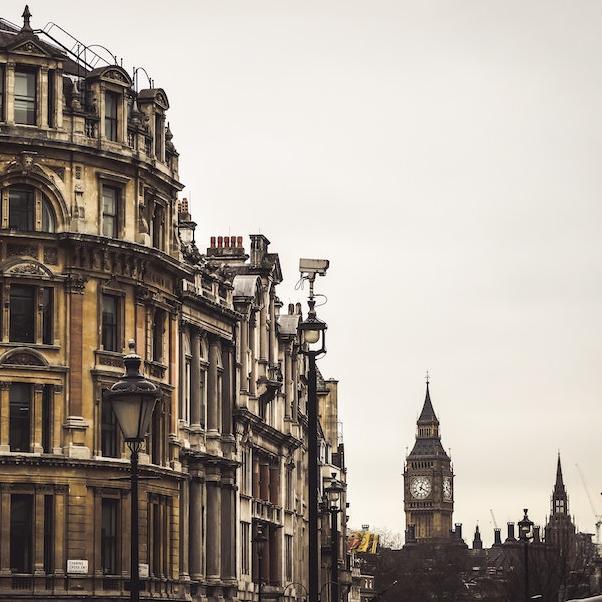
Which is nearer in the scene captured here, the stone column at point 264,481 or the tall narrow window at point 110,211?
the tall narrow window at point 110,211

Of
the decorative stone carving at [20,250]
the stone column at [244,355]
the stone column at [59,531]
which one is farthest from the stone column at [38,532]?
the stone column at [244,355]

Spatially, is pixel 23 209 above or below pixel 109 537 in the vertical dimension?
Result: above

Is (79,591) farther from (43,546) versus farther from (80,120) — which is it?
(80,120)

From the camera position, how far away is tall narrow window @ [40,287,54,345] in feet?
229

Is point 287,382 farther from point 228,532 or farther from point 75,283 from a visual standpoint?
point 75,283

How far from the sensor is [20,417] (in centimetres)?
6900

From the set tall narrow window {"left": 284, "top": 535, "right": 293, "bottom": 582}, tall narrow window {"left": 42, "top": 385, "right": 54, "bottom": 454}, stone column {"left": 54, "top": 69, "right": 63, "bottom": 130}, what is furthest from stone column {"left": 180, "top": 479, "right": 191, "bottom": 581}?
tall narrow window {"left": 284, "top": 535, "right": 293, "bottom": 582}

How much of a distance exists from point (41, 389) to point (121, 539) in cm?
568

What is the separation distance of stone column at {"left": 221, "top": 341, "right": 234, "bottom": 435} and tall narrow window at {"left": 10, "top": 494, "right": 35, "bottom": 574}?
58.7 feet

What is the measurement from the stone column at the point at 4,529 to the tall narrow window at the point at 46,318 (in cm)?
499

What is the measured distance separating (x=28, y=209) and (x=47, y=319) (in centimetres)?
361

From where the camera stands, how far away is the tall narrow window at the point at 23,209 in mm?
69875

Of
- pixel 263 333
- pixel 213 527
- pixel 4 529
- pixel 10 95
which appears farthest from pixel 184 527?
pixel 10 95

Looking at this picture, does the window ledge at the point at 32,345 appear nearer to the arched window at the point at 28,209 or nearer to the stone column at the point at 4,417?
the stone column at the point at 4,417
